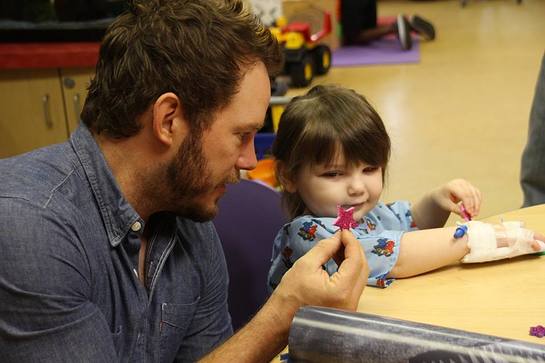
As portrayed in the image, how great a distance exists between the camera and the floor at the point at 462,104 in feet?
12.3

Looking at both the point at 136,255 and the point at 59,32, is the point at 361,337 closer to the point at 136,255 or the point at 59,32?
the point at 136,255

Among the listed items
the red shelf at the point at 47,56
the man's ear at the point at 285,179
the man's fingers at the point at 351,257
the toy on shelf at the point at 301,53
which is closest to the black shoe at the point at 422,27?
the toy on shelf at the point at 301,53

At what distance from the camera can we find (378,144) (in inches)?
58.0

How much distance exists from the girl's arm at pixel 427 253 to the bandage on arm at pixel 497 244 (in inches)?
0.6

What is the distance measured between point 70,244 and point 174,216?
1.07ft

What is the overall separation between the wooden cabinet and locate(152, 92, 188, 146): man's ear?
2.68m

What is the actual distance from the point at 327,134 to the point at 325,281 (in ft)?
1.42

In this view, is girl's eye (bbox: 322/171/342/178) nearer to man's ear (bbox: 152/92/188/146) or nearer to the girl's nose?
the girl's nose

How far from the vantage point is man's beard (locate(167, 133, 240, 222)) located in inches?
48.4

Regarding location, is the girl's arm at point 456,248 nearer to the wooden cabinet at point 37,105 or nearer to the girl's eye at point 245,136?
the girl's eye at point 245,136

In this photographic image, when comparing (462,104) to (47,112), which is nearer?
(47,112)

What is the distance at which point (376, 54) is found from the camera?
20.3 feet

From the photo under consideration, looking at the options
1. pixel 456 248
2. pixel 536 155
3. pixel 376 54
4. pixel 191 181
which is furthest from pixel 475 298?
pixel 376 54

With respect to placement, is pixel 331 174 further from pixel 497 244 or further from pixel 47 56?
pixel 47 56
